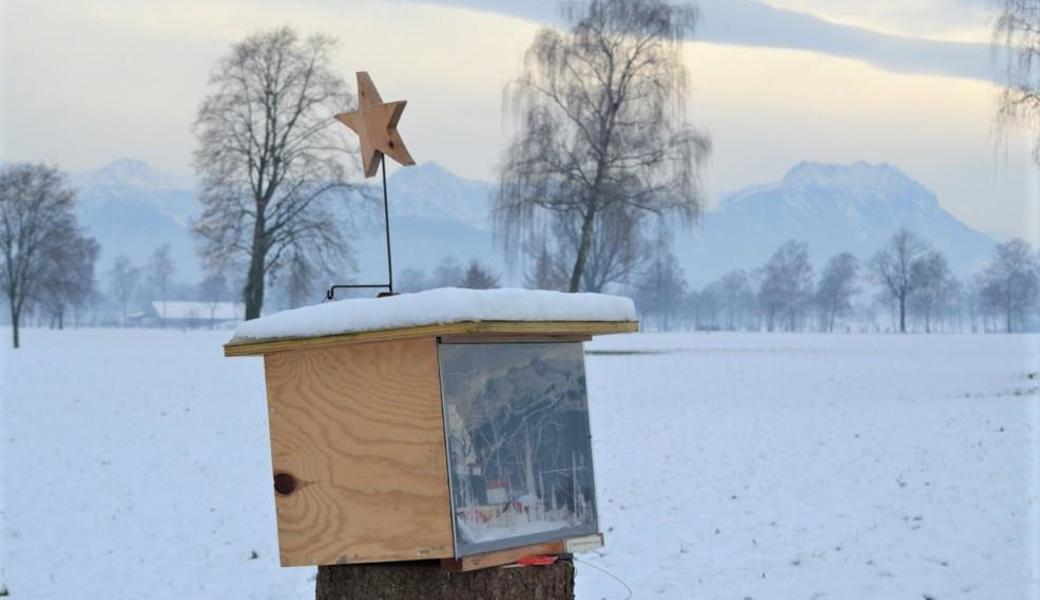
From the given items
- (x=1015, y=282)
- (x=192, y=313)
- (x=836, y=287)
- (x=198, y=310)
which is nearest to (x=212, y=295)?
(x=198, y=310)

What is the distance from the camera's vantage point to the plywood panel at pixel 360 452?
2791mm

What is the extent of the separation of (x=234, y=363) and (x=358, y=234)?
848cm

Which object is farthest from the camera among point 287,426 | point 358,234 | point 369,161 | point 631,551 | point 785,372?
point 358,234

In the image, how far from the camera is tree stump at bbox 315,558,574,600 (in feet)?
9.88

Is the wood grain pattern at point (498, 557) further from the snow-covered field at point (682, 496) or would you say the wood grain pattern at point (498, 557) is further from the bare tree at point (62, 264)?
the bare tree at point (62, 264)

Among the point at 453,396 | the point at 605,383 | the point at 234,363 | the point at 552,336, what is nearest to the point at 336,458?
the point at 453,396

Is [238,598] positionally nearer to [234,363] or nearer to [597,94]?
[234,363]

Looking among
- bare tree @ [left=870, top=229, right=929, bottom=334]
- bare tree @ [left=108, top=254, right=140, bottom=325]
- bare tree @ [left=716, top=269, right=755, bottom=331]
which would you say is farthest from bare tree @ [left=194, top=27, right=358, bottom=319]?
bare tree @ [left=108, top=254, right=140, bottom=325]

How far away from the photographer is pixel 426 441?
2783 mm

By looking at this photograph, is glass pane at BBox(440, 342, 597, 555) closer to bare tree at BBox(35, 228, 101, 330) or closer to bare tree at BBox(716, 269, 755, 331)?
bare tree at BBox(35, 228, 101, 330)

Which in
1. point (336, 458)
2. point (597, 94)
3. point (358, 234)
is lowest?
point (336, 458)

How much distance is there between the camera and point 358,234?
1276 inches

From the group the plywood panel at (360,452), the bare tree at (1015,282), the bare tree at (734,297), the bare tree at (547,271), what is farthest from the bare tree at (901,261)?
the plywood panel at (360,452)

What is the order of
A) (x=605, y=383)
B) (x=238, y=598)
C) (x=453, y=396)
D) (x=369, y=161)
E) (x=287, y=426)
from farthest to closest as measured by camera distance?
(x=605, y=383)
(x=238, y=598)
(x=369, y=161)
(x=287, y=426)
(x=453, y=396)
